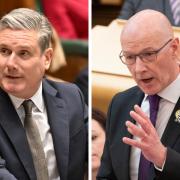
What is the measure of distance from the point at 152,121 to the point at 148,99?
0.11 metres

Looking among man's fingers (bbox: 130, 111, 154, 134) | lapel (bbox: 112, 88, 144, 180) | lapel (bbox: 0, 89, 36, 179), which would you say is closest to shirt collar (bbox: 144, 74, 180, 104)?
lapel (bbox: 112, 88, 144, 180)

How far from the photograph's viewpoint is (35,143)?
221 cm

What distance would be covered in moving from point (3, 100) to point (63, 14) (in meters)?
0.50

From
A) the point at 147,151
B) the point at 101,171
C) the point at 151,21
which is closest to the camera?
the point at 147,151

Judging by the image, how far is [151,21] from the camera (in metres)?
2.10

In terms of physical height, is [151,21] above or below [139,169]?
above

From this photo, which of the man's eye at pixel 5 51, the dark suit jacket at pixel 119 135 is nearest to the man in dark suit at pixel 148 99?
the dark suit jacket at pixel 119 135

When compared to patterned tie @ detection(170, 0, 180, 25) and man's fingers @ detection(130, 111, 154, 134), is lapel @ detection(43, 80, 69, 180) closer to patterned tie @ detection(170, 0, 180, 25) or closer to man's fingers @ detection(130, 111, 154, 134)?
man's fingers @ detection(130, 111, 154, 134)

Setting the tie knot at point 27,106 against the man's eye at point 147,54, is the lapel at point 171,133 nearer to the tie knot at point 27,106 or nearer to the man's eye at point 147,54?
the man's eye at point 147,54

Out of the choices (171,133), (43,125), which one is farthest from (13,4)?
(171,133)

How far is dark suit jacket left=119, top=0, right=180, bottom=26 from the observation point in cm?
215

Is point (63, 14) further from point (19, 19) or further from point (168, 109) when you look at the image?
point (168, 109)

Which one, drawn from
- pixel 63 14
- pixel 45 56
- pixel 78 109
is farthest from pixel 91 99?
pixel 63 14

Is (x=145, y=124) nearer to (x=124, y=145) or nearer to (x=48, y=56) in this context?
(x=124, y=145)
